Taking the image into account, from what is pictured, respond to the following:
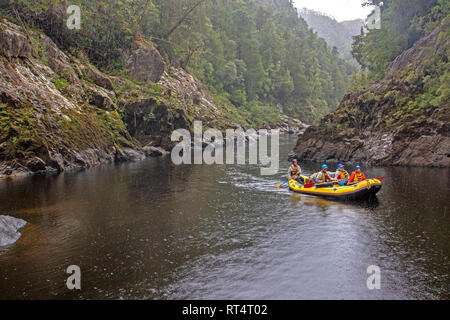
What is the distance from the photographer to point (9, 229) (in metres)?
12.6

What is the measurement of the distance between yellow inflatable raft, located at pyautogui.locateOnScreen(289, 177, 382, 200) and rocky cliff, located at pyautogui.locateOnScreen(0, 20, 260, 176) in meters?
19.3

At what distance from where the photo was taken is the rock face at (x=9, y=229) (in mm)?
11923

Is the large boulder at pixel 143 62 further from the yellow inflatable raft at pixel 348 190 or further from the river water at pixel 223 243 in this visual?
the yellow inflatable raft at pixel 348 190

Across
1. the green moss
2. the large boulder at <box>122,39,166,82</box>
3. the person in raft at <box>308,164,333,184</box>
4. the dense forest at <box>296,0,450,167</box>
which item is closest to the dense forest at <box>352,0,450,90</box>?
the dense forest at <box>296,0,450,167</box>

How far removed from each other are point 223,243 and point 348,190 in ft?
28.3

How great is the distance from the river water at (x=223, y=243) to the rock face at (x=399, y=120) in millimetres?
7811

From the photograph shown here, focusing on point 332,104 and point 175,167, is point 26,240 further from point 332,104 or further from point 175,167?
point 332,104

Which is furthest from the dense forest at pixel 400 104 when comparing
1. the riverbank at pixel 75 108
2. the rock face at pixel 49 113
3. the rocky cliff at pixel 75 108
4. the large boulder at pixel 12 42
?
the large boulder at pixel 12 42

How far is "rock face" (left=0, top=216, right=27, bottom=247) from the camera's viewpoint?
39.1 feet

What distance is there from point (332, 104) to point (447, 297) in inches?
4412

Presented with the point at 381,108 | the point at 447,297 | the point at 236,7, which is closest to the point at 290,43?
the point at 236,7

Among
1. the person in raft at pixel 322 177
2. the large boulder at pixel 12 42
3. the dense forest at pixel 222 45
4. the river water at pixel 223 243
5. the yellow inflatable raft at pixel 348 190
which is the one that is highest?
the dense forest at pixel 222 45
